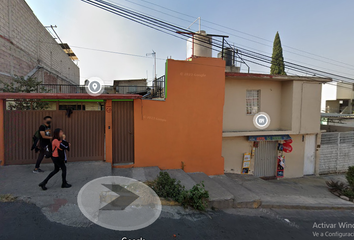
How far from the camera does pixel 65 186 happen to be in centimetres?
418

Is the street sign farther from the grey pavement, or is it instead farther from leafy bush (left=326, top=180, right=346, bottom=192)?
leafy bush (left=326, top=180, right=346, bottom=192)

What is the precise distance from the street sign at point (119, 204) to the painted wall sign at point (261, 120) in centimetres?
631

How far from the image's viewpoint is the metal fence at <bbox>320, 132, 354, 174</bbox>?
980 centimetres

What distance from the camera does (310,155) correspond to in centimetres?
962

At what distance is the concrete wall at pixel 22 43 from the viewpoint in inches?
319

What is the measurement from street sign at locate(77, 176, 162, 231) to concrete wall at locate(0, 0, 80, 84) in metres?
7.25

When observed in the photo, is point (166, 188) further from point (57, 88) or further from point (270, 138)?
point (57, 88)

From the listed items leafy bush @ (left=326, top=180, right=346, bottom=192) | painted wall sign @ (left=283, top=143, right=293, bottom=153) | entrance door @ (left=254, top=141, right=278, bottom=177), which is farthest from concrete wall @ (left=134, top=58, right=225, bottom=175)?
leafy bush @ (left=326, top=180, right=346, bottom=192)

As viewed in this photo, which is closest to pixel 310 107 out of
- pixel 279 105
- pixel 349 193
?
pixel 279 105

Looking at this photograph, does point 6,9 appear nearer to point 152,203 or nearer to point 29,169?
point 29,169

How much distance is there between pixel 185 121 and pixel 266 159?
202 inches

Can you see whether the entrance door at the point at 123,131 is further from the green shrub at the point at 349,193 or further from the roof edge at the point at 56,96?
the green shrub at the point at 349,193

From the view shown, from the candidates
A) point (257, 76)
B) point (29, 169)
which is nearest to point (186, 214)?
point (29, 169)

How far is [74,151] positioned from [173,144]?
10.5 feet
